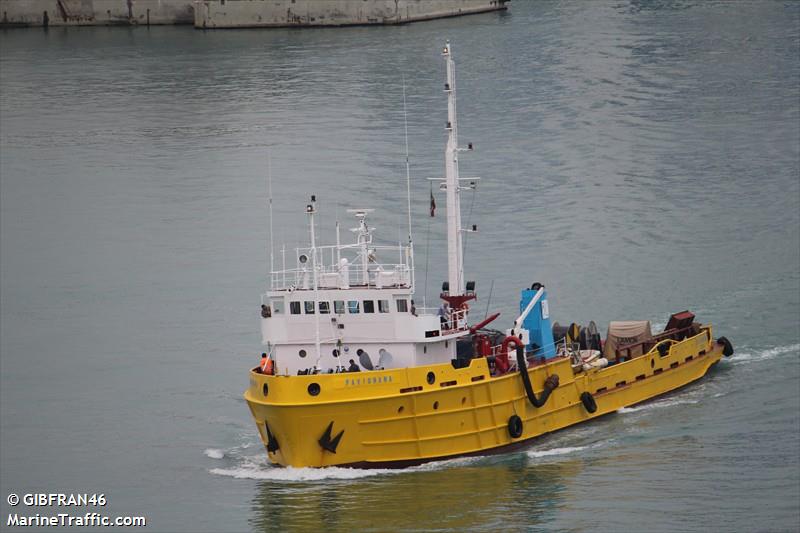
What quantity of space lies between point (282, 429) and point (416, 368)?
11.4ft

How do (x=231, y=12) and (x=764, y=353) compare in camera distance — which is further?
(x=231, y=12)

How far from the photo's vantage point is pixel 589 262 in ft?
183

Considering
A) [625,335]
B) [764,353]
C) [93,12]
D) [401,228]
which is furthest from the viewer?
[93,12]

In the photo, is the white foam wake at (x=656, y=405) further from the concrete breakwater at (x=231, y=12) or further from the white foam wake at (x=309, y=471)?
the concrete breakwater at (x=231, y=12)

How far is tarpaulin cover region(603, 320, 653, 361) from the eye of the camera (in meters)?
47.3

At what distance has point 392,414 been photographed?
39344 millimetres

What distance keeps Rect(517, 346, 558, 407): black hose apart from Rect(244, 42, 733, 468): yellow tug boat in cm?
4

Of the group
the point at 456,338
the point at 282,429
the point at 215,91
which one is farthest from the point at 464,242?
the point at 215,91

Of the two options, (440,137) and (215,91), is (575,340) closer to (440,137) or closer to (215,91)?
(440,137)

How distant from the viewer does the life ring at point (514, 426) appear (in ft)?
136

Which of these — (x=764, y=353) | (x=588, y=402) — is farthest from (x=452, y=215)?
(x=764, y=353)

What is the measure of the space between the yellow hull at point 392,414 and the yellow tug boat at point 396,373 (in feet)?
0.08

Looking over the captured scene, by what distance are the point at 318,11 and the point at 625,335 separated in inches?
2201

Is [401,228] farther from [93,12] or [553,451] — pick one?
[93,12]
